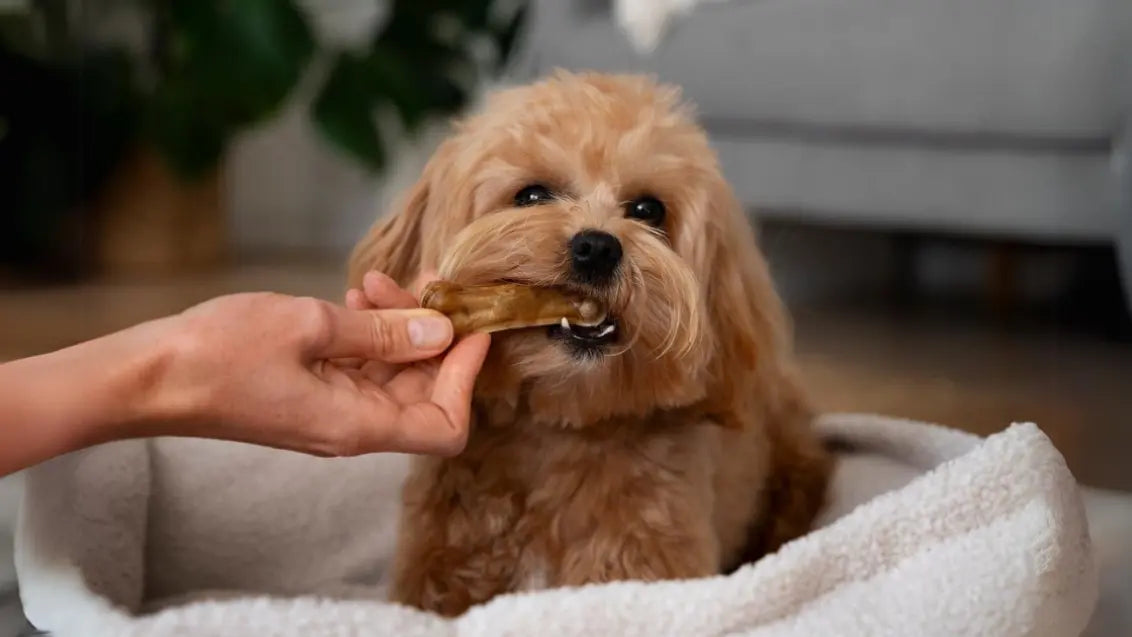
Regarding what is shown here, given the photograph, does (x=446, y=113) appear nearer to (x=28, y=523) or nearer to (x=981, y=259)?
(x=981, y=259)

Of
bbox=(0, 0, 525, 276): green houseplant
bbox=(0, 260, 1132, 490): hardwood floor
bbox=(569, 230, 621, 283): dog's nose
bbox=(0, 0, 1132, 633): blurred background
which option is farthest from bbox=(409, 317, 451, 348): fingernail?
bbox=(0, 0, 525, 276): green houseplant

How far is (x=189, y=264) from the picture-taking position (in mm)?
3555

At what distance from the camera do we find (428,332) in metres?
0.93

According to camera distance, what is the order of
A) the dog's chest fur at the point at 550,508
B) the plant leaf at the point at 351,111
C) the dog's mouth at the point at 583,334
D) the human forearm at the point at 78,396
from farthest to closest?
the plant leaf at the point at 351,111 → the dog's chest fur at the point at 550,508 → the dog's mouth at the point at 583,334 → the human forearm at the point at 78,396

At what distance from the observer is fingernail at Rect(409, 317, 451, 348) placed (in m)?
0.92

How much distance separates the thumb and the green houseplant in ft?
7.70

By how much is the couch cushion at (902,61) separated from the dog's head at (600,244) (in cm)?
97

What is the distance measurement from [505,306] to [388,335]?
0.10 m

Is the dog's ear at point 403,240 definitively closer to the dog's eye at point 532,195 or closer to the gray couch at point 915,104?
the dog's eye at point 532,195

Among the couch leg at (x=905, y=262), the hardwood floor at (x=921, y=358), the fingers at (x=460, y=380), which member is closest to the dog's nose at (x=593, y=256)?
the fingers at (x=460, y=380)

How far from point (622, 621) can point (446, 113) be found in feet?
9.21

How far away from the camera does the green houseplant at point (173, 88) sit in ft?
10.1

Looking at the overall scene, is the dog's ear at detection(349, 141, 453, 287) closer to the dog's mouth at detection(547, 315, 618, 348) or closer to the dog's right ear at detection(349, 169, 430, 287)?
the dog's right ear at detection(349, 169, 430, 287)

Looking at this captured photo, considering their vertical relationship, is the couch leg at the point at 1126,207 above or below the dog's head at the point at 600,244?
below
